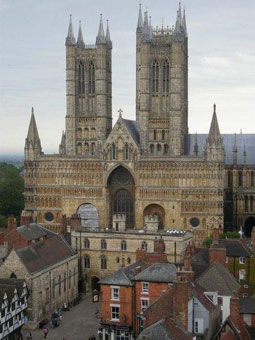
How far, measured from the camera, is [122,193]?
82.4 meters

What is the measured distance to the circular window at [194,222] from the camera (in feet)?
256

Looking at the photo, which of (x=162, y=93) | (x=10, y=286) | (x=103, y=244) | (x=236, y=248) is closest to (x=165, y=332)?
(x=10, y=286)

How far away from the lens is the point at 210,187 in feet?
252

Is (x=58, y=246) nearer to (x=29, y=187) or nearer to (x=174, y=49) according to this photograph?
(x=29, y=187)

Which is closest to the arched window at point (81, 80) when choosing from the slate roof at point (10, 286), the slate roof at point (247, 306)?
the slate roof at point (10, 286)

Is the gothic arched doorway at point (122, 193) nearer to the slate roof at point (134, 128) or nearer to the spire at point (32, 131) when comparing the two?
the slate roof at point (134, 128)

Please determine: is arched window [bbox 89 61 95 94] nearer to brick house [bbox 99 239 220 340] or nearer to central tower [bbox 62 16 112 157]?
central tower [bbox 62 16 112 157]

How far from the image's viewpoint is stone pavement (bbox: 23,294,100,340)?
4697cm

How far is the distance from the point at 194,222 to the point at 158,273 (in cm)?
3485

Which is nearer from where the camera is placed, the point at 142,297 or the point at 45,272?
the point at 142,297

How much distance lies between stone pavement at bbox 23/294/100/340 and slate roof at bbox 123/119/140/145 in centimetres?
3149

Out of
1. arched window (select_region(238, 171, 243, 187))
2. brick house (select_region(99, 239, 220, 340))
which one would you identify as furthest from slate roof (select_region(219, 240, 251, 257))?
arched window (select_region(238, 171, 243, 187))

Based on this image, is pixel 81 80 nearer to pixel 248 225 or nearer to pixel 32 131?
pixel 32 131

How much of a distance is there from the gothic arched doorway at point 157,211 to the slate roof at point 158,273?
3520cm
